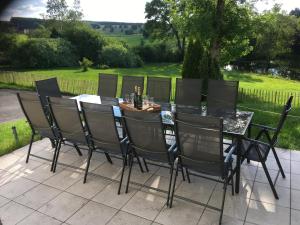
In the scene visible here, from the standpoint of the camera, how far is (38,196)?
3270mm

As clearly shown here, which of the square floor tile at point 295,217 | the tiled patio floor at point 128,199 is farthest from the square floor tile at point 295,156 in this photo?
the square floor tile at point 295,217

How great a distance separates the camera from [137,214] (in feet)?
9.55

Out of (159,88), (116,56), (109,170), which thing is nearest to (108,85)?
(159,88)

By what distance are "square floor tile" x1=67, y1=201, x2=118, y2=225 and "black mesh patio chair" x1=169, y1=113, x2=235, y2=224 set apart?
26.6 inches

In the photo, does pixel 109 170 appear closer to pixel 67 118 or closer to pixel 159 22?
pixel 67 118

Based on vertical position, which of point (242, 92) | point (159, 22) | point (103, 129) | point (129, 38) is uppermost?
point (159, 22)

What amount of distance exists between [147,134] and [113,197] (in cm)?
88

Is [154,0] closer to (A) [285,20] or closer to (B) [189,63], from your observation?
(A) [285,20]

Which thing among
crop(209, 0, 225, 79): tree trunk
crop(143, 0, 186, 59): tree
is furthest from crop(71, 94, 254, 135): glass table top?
crop(143, 0, 186, 59): tree

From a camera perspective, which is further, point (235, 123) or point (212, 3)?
point (212, 3)

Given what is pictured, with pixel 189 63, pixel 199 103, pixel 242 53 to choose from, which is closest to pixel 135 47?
pixel 242 53

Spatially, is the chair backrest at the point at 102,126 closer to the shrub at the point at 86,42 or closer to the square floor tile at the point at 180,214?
the square floor tile at the point at 180,214

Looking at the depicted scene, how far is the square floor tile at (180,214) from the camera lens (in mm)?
2791

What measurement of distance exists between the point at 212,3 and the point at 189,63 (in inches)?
105
